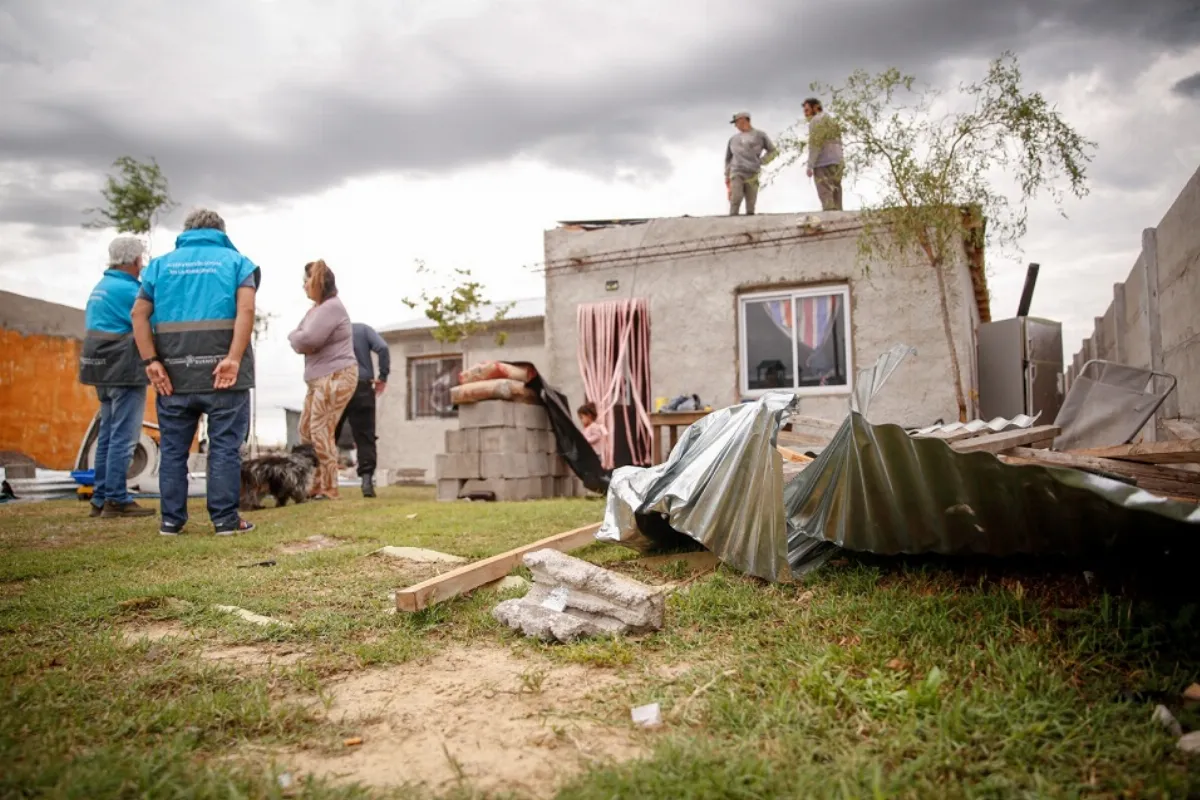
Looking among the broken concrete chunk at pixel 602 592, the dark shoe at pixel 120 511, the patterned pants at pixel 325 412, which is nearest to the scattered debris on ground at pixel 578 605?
the broken concrete chunk at pixel 602 592

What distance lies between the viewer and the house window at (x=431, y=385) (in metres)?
15.1

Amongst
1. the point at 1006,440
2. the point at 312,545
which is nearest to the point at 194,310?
the point at 312,545

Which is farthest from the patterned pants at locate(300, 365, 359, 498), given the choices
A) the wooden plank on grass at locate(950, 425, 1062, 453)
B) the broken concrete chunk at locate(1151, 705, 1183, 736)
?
the broken concrete chunk at locate(1151, 705, 1183, 736)

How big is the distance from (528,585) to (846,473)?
4.43ft

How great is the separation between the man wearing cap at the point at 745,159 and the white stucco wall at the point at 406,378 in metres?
5.70

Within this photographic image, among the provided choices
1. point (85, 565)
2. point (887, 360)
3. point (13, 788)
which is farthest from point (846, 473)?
point (85, 565)

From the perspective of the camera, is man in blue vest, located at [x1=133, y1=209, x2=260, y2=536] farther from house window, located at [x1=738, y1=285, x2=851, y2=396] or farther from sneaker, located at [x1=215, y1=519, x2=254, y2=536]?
house window, located at [x1=738, y1=285, x2=851, y2=396]

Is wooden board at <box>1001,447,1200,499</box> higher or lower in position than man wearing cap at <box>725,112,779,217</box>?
lower

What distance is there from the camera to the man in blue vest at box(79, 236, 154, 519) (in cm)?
542

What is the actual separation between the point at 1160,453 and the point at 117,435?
670cm

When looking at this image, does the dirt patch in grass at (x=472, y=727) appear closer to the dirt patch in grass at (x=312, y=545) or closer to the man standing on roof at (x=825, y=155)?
the dirt patch in grass at (x=312, y=545)

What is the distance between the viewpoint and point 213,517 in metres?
4.51

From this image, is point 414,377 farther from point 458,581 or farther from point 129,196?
point 458,581

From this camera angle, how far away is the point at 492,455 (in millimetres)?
7641
